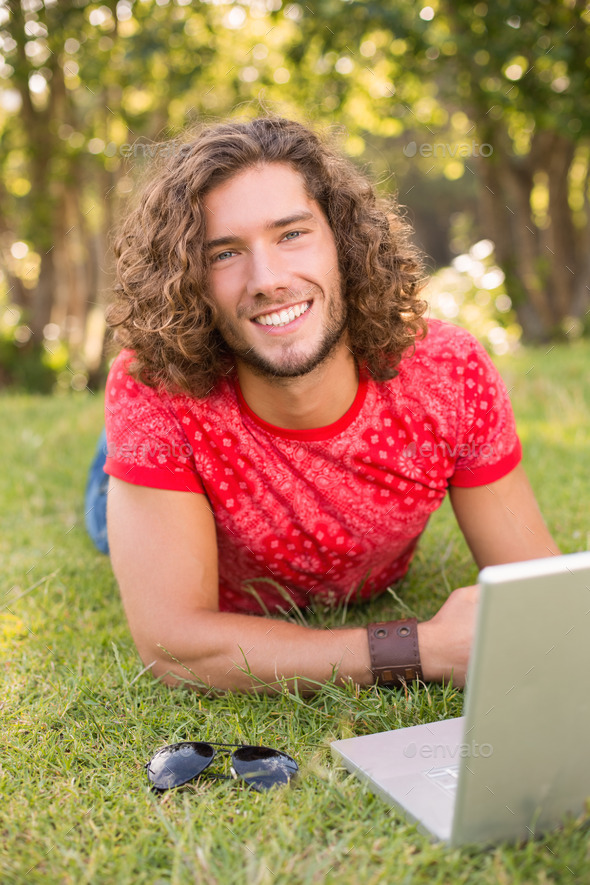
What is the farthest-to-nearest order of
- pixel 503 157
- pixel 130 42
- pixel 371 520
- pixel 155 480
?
1. pixel 503 157
2. pixel 130 42
3. pixel 371 520
4. pixel 155 480

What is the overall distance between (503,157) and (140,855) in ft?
30.4

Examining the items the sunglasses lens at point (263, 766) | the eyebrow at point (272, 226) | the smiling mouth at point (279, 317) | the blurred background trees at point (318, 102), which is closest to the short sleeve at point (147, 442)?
the smiling mouth at point (279, 317)

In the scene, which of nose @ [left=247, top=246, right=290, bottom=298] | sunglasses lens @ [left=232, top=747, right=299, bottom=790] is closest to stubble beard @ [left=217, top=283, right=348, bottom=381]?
nose @ [left=247, top=246, right=290, bottom=298]

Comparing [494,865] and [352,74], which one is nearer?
[494,865]

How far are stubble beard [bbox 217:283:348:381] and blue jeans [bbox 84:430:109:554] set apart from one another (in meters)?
1.17

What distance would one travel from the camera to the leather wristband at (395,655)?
2109mm

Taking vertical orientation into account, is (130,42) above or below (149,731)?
above

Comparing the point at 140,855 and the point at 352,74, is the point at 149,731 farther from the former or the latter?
the point at 352,74

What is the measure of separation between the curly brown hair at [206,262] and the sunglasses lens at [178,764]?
102 centimetres

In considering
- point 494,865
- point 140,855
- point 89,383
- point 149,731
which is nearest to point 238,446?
point 149,731

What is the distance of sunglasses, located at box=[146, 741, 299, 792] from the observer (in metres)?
1.72

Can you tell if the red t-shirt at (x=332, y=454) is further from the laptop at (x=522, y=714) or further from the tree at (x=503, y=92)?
the tree at (x=503, y=92)

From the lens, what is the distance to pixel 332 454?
2477 millimetres

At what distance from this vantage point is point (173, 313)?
245 centimetres
